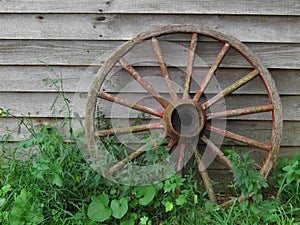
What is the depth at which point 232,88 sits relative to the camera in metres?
2.80

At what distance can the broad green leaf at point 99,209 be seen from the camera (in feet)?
8.39

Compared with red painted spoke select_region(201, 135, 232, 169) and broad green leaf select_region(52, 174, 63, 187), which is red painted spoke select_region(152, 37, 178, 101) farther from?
broad green leaf select_region(52, 174, 63, 187)

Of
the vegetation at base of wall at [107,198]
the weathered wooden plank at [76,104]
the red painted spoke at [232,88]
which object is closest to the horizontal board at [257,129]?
the weathered wooden plank at [76,104]

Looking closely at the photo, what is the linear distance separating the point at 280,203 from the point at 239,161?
1.62ft

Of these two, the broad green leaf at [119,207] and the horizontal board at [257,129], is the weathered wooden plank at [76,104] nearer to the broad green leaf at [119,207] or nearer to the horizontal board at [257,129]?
the horizontal board at [257,129]

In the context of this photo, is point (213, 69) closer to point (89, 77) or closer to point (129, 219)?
point (89, 77)

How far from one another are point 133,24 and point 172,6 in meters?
0.28

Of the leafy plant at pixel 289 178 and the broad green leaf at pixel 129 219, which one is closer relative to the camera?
the broad green leaf at pixel 129 219

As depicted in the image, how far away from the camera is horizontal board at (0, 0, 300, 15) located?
9.21 feet

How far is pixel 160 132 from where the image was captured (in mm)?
2766

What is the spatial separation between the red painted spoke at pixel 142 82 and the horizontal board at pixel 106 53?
15cm

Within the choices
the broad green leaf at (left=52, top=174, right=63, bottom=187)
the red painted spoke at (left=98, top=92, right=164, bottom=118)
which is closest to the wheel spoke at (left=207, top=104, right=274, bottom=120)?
the red painted spoke at (left=98, top=92, right=164, bottom=118)

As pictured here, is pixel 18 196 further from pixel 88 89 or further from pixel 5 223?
pixel 88 89

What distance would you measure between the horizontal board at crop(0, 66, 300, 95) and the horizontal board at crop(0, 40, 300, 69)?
4cm
